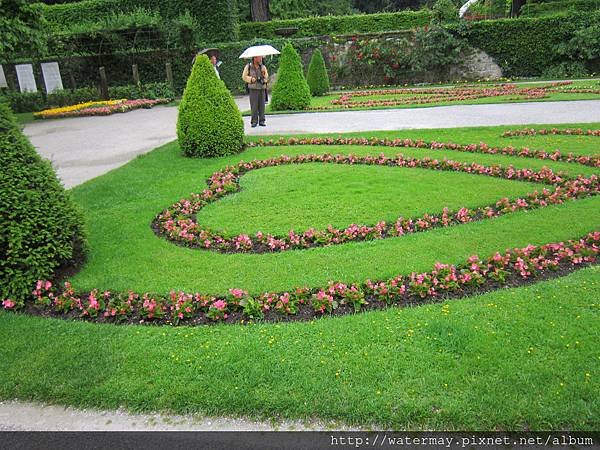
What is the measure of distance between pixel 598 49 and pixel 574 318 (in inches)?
885

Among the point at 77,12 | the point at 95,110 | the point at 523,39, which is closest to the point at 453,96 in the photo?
the point at 523,39

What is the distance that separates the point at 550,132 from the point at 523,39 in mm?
15654

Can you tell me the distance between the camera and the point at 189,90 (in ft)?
32.3

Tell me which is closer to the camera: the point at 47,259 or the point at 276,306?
the point at 276,306

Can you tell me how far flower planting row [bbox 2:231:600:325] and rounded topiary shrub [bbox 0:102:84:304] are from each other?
200 mm

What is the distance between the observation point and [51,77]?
79.4 feet

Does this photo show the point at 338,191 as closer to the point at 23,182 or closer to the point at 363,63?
the point at 23,182

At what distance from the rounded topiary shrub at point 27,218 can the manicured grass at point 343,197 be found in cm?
188

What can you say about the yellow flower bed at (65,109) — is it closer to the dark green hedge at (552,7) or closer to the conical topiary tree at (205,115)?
the conical topiary tree at (205,115)

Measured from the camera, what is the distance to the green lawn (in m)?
2.99

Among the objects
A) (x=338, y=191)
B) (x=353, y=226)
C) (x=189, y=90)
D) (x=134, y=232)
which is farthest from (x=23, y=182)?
(x=189, y=90)

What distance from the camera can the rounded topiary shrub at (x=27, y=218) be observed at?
4516 mm

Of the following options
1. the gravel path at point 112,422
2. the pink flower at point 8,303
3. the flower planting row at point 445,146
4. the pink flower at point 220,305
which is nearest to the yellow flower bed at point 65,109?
the flower planting row at point 445,146

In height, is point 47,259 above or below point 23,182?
below
